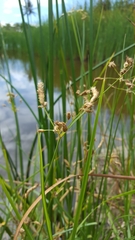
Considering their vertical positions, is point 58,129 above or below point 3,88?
below

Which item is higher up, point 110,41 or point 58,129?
point 110,41

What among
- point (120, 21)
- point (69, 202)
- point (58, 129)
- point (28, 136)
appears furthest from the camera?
point (120, 21)

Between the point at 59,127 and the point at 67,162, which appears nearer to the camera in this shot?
the point at 59,127

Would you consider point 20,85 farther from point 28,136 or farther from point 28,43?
point 28,43

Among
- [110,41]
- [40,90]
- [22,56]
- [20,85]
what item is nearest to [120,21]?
[110,41]

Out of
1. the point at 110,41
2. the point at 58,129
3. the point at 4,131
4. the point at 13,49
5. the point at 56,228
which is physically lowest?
the point at 56,228

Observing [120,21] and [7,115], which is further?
[120,21]

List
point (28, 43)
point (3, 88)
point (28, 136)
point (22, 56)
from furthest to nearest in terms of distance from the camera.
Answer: point (22, 56) → point (3, 88) → point (28, 136) → point (28, 43)

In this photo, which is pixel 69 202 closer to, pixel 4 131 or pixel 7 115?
pixel 4 131

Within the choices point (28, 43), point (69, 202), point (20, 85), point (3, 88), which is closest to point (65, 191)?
point (69, 202)
